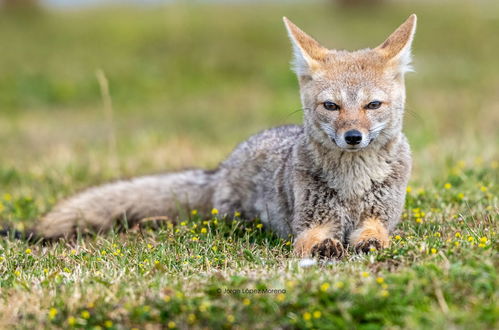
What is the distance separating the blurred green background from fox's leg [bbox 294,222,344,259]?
2612mm

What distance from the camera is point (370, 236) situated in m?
5.35

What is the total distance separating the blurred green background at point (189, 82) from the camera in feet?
32.7

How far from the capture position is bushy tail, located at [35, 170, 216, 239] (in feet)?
22.6

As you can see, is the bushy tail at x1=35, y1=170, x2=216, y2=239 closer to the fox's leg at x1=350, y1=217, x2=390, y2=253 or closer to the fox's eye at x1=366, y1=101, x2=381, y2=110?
the fox's leg at x1=350, y1=217, x2=390, y2=253

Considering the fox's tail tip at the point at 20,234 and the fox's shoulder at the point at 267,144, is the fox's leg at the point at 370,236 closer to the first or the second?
the fox's shoulder at the point at 267,144

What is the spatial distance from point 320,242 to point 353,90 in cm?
123

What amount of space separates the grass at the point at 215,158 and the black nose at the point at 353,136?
86 centimetres

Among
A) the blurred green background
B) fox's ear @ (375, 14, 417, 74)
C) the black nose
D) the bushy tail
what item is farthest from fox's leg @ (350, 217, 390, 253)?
the blurred green background

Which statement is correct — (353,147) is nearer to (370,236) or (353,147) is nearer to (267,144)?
(370,236)

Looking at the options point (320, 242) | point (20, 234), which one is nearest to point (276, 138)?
point (320, 242)

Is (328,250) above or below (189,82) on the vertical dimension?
above

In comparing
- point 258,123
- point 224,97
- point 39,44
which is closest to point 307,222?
point 258,123

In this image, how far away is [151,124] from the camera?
13586 mm

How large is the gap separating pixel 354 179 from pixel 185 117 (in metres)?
8.63
